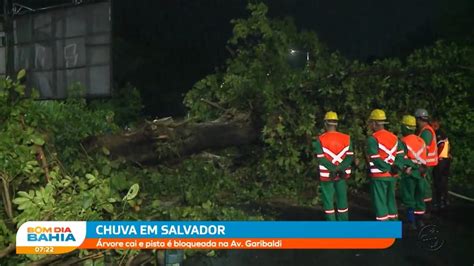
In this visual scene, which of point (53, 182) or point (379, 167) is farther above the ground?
point (379, 167)

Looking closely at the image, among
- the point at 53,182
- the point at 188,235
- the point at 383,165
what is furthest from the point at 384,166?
the point at 53,182

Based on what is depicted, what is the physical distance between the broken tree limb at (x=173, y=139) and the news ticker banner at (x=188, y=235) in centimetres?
252

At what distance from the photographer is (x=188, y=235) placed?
3.64 m

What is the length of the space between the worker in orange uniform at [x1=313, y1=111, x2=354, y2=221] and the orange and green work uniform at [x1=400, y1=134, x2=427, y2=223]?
79cm

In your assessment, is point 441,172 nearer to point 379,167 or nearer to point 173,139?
point 379,167

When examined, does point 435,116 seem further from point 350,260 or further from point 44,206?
point 44,206

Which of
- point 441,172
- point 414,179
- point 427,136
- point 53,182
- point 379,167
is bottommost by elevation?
point 441,172

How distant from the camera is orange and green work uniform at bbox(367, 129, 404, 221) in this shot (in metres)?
5.31

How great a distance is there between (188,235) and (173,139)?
11.4 feet

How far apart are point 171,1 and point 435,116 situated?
2755cm

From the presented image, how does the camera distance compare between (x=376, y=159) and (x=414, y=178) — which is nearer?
(x=376, y=159)

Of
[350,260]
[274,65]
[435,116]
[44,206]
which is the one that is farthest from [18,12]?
[435,116]

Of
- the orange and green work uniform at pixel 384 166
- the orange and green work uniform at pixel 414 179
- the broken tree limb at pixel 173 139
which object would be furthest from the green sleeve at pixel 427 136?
the broken tree limb at pixel 173 139

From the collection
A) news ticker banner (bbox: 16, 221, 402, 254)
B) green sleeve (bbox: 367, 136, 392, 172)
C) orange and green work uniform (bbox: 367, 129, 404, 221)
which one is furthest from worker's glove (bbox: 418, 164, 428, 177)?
news ticker banner (bbox: 16, 221, 402, 254)
